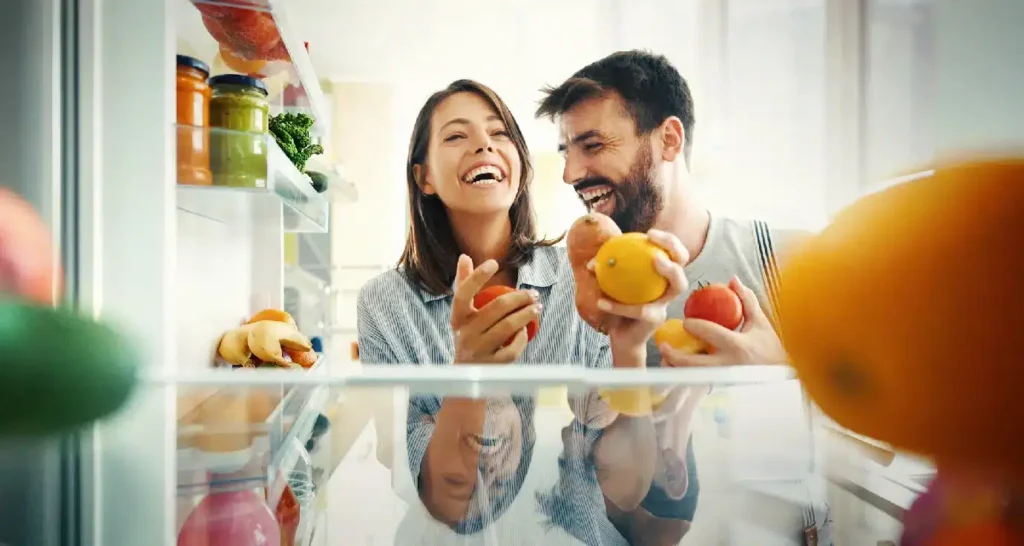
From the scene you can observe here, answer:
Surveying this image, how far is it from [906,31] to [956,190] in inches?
3.9

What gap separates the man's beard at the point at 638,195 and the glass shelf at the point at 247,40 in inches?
22.9

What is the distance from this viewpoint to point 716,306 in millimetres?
1042

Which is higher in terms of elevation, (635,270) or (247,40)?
(247,40)

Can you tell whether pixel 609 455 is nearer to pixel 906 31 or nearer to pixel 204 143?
pixel 906 31

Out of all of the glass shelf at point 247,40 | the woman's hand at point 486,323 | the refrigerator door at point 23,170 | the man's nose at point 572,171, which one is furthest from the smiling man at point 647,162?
the refrigerator door at point 23,170

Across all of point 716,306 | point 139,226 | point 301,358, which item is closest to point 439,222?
point 301,358

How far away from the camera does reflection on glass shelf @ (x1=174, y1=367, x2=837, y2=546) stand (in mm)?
171

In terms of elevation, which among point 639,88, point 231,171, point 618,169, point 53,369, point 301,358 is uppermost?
point 639,88

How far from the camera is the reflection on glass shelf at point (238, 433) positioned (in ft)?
0.67

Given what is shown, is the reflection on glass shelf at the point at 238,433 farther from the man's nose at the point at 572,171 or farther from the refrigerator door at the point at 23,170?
the man's nose at the point at 572,171

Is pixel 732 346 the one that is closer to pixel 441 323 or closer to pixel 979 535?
pixel 441 323

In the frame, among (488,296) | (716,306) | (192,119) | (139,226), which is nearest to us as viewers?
(139,226)

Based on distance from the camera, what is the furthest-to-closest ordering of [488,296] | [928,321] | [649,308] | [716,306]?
[716,306] → [488,296] → [649,308] → [928,321]

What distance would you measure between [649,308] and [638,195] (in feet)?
1.91
